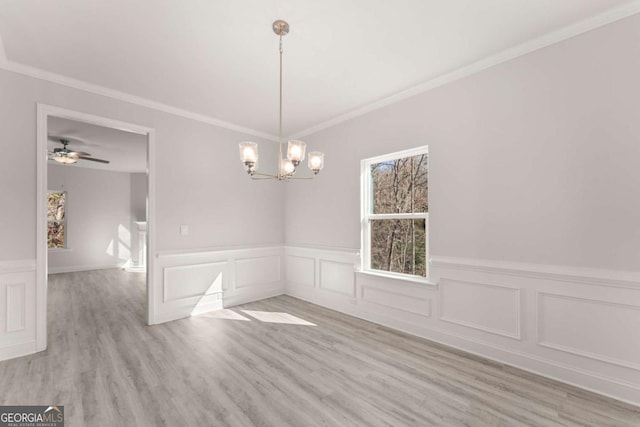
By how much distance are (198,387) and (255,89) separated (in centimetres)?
301

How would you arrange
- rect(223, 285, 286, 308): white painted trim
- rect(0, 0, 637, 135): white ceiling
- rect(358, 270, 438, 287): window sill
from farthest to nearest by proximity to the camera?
rect(223, 285, 286, 308): white painted trim, rect(358, 270, 438, 287): window sill, rect(0, 0, 637, 135): white ceiling

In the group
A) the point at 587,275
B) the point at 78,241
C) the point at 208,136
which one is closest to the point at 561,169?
the point at 587,275

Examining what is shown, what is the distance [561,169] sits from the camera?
2311 mm

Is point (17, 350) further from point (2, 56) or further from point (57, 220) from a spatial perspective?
point (57, 220)

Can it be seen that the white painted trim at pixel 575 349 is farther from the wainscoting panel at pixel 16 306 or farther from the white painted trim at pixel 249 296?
the wainscoting panel at pixel 16 306

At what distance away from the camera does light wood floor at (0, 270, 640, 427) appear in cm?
190

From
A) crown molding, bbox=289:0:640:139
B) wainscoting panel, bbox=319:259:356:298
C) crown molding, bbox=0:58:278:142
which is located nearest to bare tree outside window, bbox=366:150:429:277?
wainscoting panel, bbox=319:259:356:298

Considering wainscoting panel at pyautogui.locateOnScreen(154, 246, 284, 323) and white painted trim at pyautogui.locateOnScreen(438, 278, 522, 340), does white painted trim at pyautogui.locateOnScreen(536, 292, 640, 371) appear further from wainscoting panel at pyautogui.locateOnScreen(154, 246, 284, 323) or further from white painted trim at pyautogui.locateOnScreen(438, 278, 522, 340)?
wainscoting panel at pyautogui.locateOnScreen(154, 246, 284, 323)

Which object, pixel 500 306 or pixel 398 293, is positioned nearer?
pixel 500 306

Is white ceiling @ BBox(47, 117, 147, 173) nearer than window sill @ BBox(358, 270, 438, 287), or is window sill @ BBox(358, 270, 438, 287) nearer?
window sill @ BBox(358, 270, 438, 287)

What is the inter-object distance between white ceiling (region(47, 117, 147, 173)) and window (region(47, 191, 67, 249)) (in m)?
0.88

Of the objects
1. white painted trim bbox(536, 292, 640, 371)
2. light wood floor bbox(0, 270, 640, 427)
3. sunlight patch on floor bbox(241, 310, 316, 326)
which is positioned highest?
white painted trim bbox(536, 292, 640, 371)

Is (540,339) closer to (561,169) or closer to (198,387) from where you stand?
(561,169)

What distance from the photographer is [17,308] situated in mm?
2738
